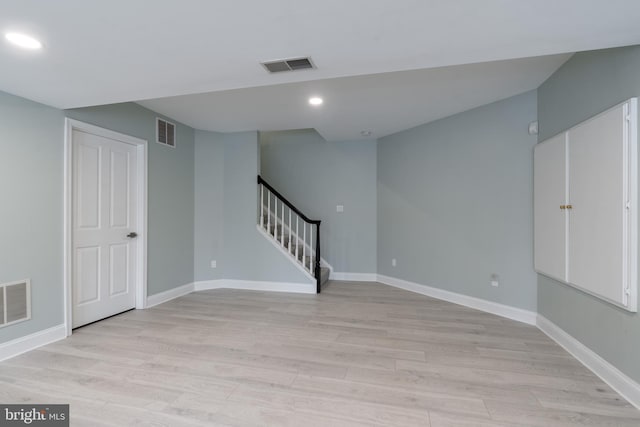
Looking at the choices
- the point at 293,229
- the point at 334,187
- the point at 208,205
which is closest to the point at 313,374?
the point at 208,205

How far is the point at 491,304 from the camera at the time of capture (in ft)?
11.8

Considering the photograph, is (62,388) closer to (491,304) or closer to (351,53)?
(351,53)

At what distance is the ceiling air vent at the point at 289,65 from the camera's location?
1.97 meters

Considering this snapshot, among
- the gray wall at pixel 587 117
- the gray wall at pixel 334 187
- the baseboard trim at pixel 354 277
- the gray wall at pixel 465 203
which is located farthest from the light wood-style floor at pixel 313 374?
the gray wall at pixel 334 187

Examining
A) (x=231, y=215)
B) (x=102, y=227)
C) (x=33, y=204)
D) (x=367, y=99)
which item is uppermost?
(x=367, y=99)

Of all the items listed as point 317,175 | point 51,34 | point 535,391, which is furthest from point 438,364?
point 317,175

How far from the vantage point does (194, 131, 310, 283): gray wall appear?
4691 millimetres

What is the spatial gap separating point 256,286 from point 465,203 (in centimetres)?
324

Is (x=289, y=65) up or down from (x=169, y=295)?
up

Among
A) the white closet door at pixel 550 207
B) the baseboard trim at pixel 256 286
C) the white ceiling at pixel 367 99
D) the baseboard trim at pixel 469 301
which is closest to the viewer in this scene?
the white closet door at pixel 550 207

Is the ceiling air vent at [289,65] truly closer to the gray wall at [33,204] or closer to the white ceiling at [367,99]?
the white ceiling at [367,99]

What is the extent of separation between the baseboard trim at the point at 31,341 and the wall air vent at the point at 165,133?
92.5 inches

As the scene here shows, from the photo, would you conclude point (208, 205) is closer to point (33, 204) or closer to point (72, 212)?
point (72, 212)

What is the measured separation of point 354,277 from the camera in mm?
5453
